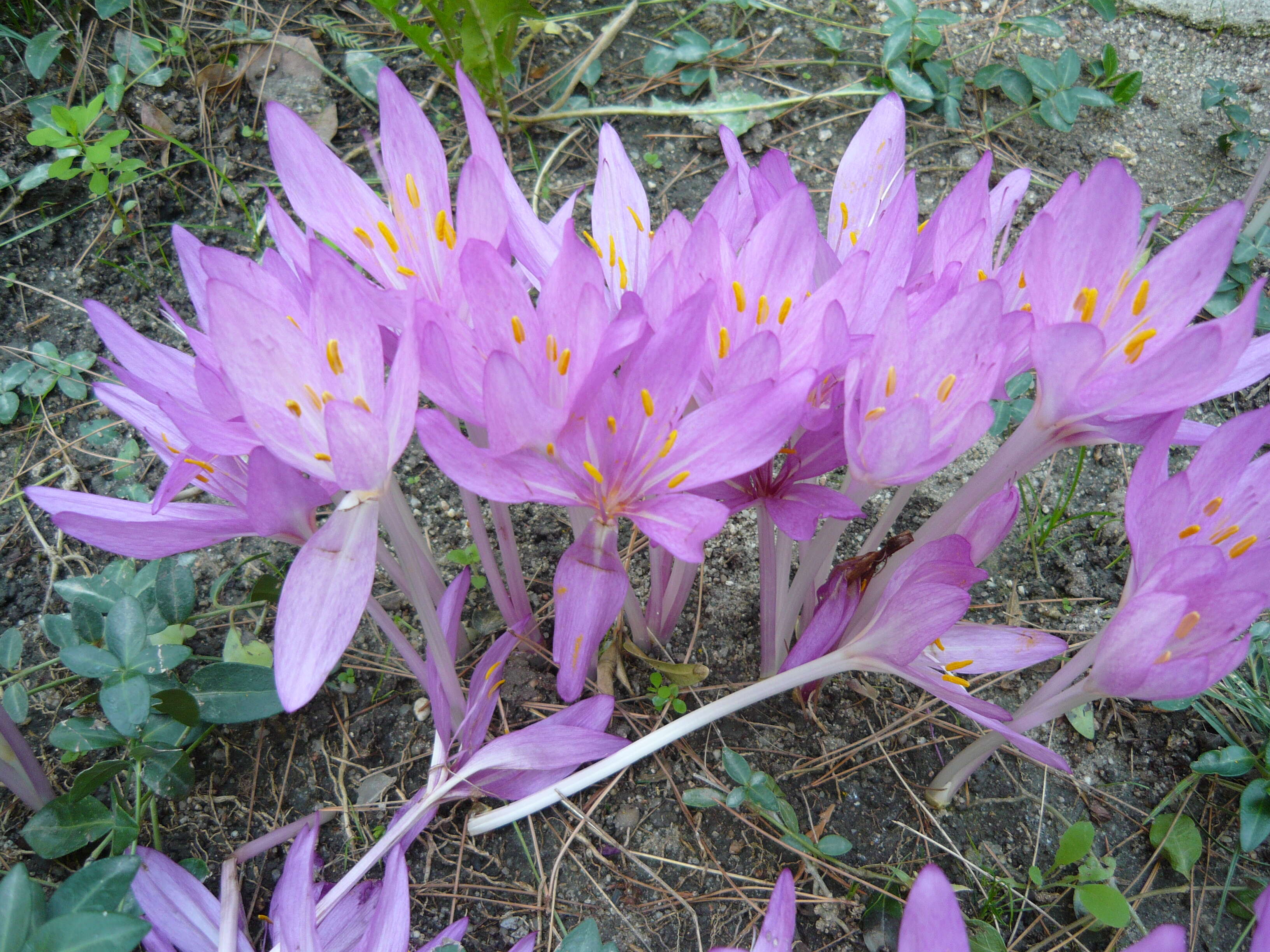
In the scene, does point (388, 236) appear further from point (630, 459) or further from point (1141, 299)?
point (1141, 299)

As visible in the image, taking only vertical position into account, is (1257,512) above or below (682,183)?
above

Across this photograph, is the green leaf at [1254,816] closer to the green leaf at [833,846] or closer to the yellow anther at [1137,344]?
the green leaf at [833,846]

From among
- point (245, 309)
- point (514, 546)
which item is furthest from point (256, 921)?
point (245, 309)

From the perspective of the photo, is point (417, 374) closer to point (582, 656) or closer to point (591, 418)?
point (591, 418)

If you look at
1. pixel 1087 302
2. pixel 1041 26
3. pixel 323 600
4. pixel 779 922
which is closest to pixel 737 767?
pixel 779 922

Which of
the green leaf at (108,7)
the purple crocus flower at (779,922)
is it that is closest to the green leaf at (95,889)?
the purple crocus flower at (779,922)

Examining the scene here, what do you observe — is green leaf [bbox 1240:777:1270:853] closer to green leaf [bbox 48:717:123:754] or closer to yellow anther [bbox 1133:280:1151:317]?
yellow anther [bbox 1133:280:1151:317]
